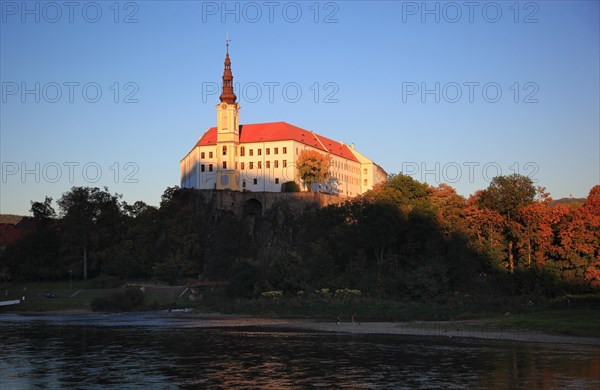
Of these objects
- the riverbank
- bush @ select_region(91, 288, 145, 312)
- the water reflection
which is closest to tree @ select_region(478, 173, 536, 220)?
the riverbank

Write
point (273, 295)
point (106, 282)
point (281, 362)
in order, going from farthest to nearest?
1. point (106, 282)
2. point (273, 295)
3. point (281, 362)

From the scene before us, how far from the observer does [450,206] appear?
83.4 metres

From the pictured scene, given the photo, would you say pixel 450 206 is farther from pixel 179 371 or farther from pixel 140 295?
pixel 179 371

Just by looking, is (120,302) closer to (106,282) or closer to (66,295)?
(66,295)

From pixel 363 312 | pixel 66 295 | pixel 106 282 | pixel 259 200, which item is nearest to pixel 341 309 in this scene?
pixel 363 312

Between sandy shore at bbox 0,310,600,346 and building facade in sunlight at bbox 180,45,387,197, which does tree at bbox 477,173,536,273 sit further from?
building facade in sunlight at bbox 180,45,387,197

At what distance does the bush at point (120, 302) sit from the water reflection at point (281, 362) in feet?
88.2

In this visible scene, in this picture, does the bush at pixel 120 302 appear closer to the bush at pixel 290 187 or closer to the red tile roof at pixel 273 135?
the bush at pixel 290 187

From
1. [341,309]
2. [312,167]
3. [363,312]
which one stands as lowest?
[363,312]

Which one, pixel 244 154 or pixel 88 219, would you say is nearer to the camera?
pixel 88 219

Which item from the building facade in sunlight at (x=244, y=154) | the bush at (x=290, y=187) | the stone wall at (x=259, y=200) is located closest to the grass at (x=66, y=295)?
the stone wall at (x=259, y=200)

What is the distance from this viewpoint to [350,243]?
8562cm

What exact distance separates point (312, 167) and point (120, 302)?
1858 inches

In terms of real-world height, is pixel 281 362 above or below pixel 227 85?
below
